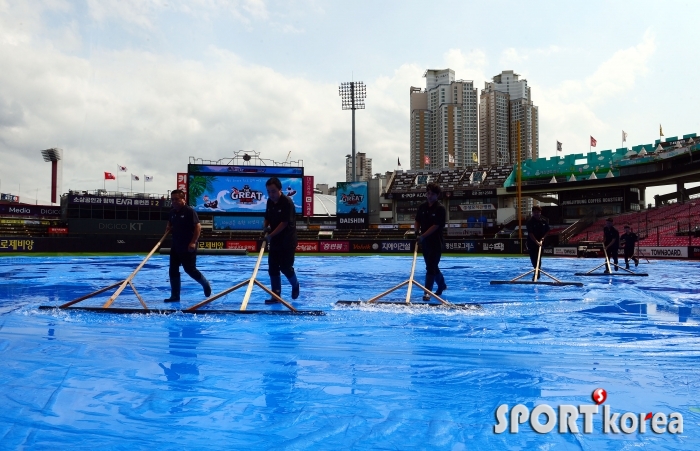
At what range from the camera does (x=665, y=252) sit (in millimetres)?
27828

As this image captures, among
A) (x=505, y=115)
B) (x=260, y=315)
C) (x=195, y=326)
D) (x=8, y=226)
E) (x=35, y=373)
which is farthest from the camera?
(x=505, y=115)

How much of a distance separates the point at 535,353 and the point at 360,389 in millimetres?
1757

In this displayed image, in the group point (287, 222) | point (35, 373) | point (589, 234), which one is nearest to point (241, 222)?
point (589, 234)

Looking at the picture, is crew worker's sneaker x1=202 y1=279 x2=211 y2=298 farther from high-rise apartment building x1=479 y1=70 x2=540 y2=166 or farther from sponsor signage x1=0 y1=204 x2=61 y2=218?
high-rise apartment building x1=479 y1=70 x2=540 y2=166

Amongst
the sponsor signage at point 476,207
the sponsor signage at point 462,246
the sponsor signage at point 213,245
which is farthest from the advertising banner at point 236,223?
the sponsor signage at point 476,207

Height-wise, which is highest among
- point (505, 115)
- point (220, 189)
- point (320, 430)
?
point (505, 115)

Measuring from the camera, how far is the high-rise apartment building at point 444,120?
96125 mm

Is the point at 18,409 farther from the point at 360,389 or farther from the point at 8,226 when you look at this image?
the point at 8,226

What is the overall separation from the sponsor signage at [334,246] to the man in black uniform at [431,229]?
29355mm

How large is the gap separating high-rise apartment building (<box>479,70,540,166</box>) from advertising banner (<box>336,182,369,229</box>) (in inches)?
1869

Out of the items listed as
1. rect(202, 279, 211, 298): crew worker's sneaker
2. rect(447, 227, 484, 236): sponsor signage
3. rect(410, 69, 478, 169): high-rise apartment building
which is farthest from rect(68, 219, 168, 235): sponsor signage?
rect(410, 69, 478, 169): high-rise apartment building

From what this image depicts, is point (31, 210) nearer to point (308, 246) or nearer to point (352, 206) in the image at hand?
point (352, 206)

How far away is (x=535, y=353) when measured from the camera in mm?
4230

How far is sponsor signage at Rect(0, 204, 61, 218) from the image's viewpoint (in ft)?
188
